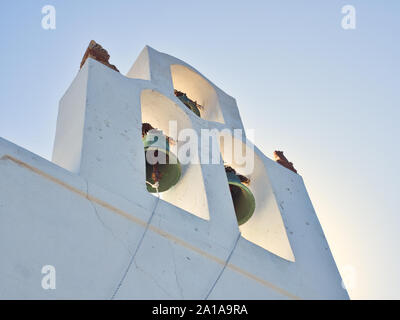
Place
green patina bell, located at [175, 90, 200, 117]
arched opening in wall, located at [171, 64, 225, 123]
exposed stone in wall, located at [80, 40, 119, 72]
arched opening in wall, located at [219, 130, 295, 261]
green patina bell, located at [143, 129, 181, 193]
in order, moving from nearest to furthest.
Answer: green patina bell, located at [143, 129, 181, 193] < arched opening in wall, located at [219, 130, 295, 261] < exposed stone in wall, located at [80, 40, 119, 72] < green patina bell, located at [175, 90, 200, 117] < arched opening in wall, located at [171, 64, 225, 123]

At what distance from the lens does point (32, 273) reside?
4562 millimetres

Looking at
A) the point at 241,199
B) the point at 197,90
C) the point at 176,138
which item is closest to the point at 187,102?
the point at 197,90

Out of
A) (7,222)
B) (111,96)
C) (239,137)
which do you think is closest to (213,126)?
(239,137)

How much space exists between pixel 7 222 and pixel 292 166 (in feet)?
16.6

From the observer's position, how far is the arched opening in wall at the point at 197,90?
9219mm

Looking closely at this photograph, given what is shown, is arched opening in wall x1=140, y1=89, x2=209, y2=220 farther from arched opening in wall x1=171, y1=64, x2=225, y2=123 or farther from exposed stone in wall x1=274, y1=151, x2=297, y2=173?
exposed stone in wall x1=274, y1=151, x2=297, y2=173

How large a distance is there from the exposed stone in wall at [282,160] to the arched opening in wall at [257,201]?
Result: 0.72m

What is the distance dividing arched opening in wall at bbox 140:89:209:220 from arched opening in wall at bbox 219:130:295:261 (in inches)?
26.9

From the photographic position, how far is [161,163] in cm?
690

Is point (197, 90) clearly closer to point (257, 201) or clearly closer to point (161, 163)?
point (257, 201)

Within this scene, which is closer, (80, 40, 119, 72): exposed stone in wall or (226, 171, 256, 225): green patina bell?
(226, 171, 256, 225): green patina bell

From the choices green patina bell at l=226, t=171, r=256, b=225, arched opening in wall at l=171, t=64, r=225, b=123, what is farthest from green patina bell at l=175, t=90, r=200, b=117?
green patina bell at l=226, t=171, r=256, b=225

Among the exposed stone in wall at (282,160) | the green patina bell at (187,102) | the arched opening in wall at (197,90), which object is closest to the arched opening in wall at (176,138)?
the green patina bell at (187,102)

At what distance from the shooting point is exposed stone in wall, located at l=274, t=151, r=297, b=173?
886 cm
